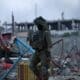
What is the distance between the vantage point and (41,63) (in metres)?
8.00

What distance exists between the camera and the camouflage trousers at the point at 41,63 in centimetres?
793

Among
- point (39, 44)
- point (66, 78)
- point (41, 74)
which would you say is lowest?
point (66, 78)

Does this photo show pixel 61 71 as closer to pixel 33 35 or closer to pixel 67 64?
pixel 67 64

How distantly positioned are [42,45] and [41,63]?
36 centimetres

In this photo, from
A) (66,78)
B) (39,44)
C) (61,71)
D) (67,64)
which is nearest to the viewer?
(39,44)

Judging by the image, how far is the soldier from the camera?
7.94 meters

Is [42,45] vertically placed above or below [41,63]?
above

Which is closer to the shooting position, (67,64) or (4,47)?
(4,47)

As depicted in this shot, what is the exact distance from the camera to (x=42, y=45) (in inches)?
314

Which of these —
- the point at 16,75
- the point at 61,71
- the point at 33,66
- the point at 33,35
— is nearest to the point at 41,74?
the point at 33,66

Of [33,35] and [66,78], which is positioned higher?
[33,35]

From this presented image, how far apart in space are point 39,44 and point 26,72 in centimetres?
201

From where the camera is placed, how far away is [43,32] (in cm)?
798

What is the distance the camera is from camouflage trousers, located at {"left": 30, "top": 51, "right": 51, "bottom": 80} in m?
7.93
